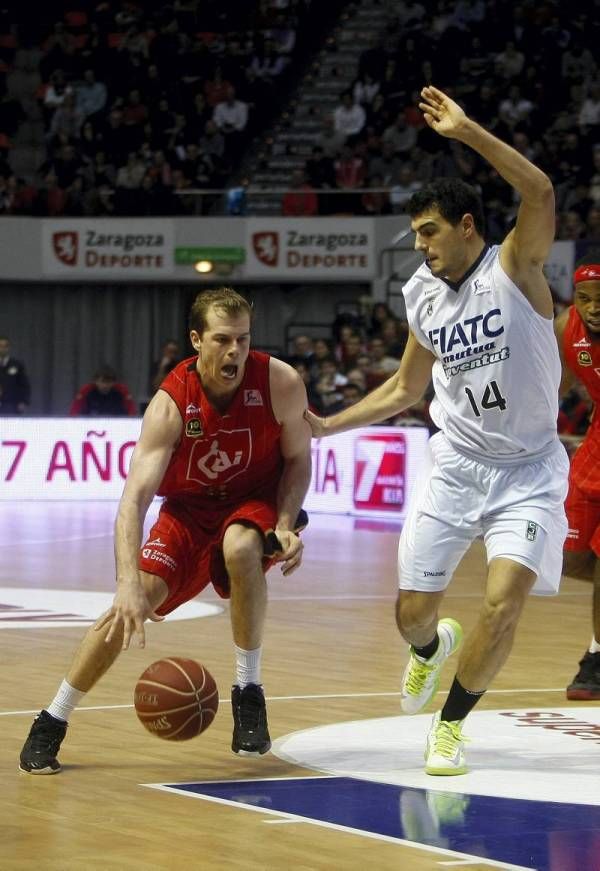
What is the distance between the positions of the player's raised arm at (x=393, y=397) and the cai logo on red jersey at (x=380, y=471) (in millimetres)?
11361

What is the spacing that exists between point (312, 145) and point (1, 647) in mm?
17736

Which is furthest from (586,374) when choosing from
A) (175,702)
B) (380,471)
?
(380,471)

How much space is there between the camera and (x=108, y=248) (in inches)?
985

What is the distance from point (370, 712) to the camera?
7.51 m

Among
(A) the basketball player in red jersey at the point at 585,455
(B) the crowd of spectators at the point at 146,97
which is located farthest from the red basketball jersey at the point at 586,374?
(B) the crowd of spectators at the point at 146,97

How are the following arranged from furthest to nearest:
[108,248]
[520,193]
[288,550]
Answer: [108,248]
[288,550]
[520,193]

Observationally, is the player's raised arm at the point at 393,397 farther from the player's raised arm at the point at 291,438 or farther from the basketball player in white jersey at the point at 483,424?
the basketball player in white jersey at the point at 483,424

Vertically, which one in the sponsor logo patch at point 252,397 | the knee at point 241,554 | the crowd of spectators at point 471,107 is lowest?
the knee at point 241,554

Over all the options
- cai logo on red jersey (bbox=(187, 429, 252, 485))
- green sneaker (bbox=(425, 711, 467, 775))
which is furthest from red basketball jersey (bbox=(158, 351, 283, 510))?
green sneaker (bbox=(425, 711, 467, 775))

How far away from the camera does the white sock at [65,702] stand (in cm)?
620

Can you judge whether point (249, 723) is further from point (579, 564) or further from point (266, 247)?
point (266, 247)

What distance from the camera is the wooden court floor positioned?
495 cm

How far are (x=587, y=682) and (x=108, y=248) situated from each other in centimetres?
1794

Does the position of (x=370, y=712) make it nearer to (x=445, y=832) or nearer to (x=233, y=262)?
(x=445, y=832)
